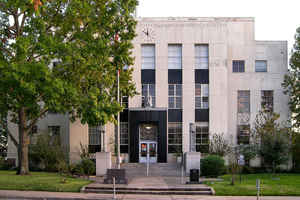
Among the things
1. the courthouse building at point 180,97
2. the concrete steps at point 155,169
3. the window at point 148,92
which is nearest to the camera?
the concrete steps at point 155,169

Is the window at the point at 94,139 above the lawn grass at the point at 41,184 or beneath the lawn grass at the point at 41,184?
above

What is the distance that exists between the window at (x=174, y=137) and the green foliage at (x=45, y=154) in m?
10.0

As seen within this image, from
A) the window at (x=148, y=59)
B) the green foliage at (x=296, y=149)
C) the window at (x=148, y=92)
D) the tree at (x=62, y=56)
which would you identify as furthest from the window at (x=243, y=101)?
the tree at (x=62, y=56)

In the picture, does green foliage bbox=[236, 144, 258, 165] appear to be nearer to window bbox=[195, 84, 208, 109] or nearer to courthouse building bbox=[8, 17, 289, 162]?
courthouse building bbox=[8, 17, 289, 162]

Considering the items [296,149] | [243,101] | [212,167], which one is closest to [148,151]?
[212,167]

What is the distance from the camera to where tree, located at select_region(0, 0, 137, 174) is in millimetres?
20547

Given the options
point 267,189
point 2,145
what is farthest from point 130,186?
point 2,145

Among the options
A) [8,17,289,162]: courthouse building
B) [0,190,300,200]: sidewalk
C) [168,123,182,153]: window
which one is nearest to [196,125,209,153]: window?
[8,17,289,162]: courthouse building

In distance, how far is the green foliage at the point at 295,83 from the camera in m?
35.6

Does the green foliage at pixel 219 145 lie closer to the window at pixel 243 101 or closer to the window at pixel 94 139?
the window at pixel 243 101

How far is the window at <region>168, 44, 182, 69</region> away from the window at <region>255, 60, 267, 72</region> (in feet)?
27.5

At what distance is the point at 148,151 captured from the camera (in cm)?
3512

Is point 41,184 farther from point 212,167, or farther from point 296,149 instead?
point 296,149

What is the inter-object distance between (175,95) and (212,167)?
10.7m
